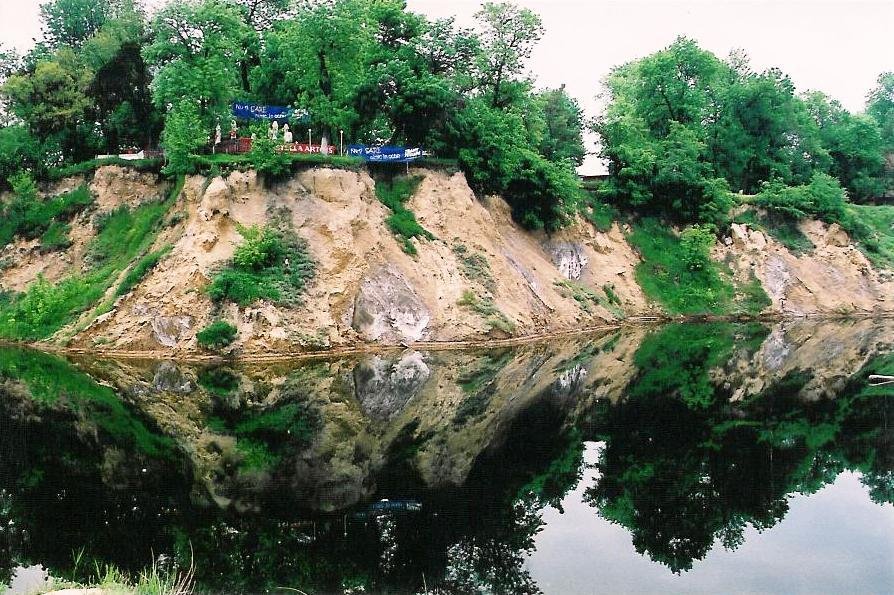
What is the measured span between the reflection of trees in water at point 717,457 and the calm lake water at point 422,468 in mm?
80

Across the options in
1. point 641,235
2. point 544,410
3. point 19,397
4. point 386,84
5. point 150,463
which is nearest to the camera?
point 150,463

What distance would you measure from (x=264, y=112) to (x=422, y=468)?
3728cm

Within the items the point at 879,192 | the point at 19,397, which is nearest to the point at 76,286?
the point at 19,397

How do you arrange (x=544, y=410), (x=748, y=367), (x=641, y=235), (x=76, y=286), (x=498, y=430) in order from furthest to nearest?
(x=641, y=235) → (x=76, y=286) → (x=748, y=367) → (x=544, y=410) → (x=498, y=430)

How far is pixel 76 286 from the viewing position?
151ft

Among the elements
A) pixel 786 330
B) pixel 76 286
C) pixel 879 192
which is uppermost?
pixel 879 192

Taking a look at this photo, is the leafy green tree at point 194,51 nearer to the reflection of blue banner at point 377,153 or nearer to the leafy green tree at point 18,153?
the reflection of blue banner at point 377,153

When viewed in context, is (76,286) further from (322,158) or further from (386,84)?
(386,84)

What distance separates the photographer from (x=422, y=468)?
18.7 metres

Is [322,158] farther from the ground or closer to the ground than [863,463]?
farther from the ground

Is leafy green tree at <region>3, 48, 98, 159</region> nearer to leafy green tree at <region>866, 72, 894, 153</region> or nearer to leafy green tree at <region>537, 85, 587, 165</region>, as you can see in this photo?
leafy green tree at <region>537, 85, 587, 165</region>

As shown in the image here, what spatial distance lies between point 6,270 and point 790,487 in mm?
49558

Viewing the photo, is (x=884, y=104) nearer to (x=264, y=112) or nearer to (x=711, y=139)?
(x=711, y=139)

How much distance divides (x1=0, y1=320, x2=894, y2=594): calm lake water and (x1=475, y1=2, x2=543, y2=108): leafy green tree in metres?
28.7
